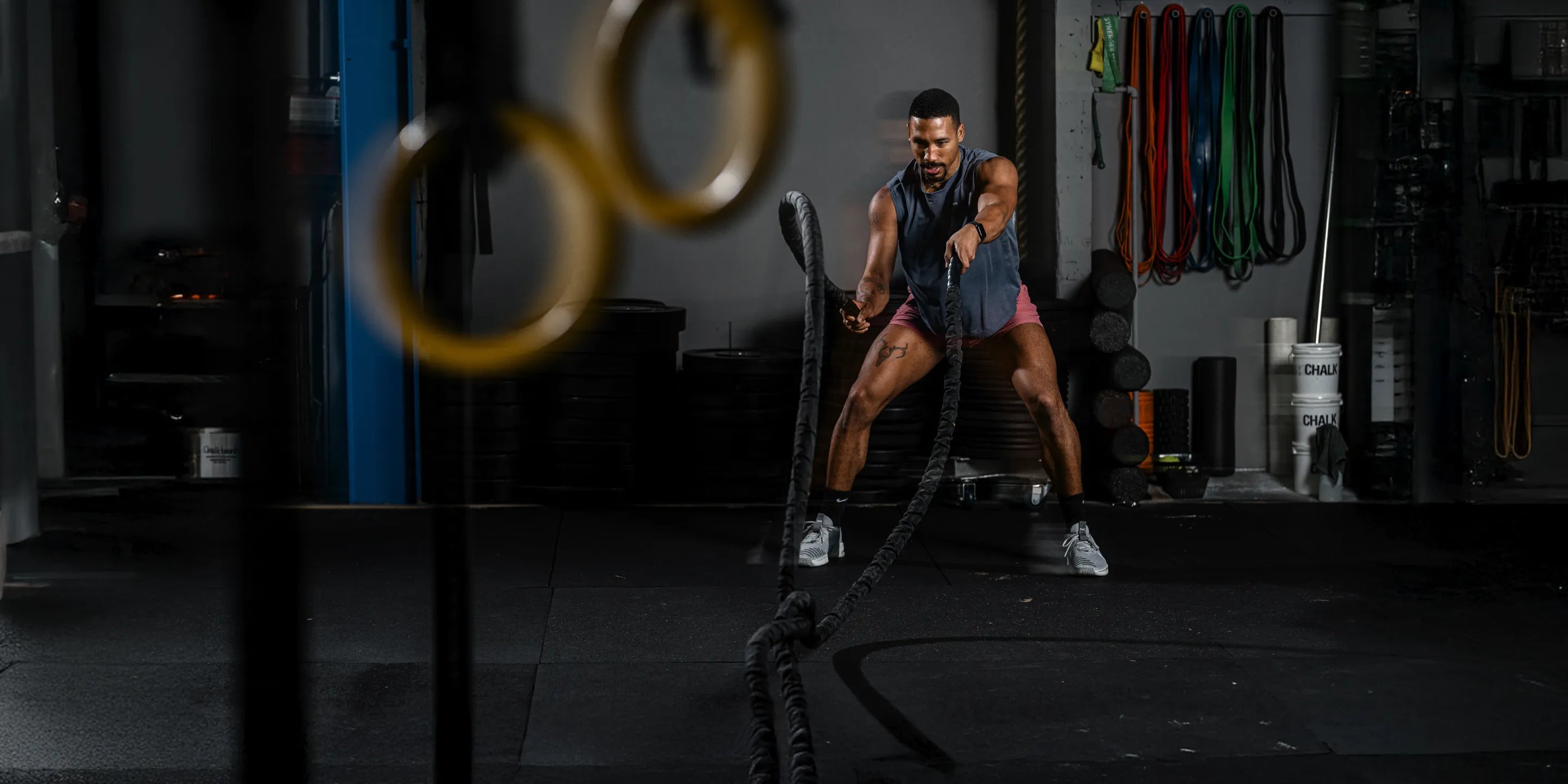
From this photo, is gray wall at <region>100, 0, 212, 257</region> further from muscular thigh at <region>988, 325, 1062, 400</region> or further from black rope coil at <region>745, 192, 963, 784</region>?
black rope coil at <region>745, 192, 963, 784</region>

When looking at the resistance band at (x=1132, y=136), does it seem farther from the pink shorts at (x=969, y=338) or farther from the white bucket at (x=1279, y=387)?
the pink shorts at (x=969, y=338)

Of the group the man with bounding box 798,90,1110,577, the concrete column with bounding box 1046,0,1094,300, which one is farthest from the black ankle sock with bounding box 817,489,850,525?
the concrete column with bounding box 1046,0,1094,300

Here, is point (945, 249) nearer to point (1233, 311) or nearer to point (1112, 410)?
point (1112, 410)

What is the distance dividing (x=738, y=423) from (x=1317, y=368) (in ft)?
7.72

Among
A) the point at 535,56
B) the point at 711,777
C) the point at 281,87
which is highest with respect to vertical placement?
the point at 535,56

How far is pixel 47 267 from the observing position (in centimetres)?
604

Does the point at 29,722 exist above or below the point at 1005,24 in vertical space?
below

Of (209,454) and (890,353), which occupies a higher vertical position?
(890,353)

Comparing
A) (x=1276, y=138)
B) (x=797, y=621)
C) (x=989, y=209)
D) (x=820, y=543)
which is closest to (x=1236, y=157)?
(x=1276, y=138)

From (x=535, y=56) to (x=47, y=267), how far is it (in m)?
2.12

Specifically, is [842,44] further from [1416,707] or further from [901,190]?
[1416,707]

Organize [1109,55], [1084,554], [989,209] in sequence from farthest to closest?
[1109,55] → [1084,554] → [989,209]

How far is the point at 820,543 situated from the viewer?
4.83m

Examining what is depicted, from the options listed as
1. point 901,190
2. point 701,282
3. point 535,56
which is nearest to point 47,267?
point 535,56
